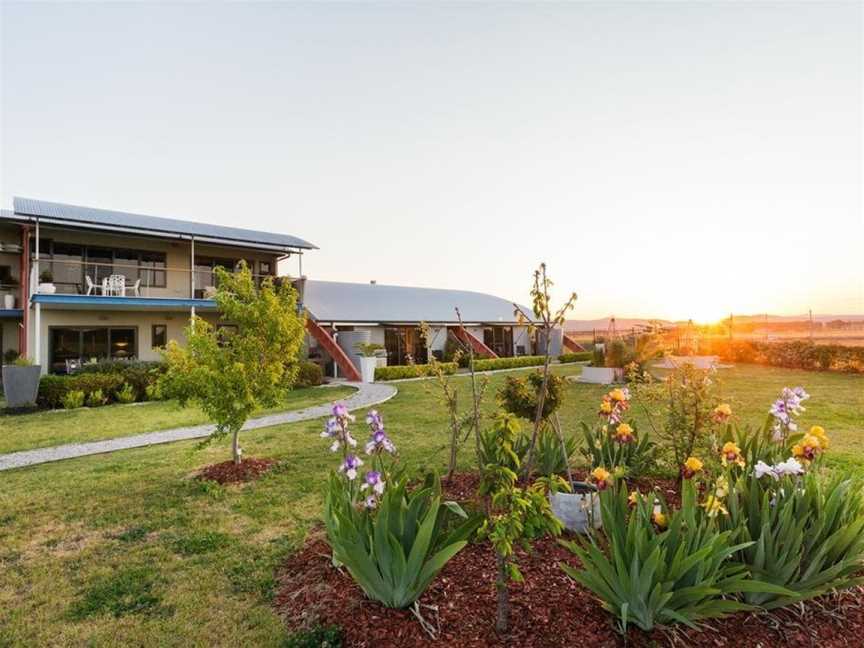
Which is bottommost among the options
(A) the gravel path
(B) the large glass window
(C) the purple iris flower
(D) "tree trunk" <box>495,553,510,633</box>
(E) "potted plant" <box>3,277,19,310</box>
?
(A) the gravel path

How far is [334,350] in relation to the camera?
21125 millimetres

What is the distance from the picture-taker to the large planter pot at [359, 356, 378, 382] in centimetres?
2056

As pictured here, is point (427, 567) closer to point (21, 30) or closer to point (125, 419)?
point (125, 419)

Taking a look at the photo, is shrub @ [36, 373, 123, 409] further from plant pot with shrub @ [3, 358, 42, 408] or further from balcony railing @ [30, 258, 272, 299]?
balcony railing @ [30, 258, 272, 299]

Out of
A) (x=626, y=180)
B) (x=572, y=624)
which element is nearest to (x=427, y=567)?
(x=572, y=624)

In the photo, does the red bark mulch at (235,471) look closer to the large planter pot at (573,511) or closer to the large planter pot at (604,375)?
the large planter pot at (573,511)

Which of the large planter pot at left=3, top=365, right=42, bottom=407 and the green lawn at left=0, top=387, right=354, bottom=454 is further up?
the large planter pot at left=3, top=365, right=42, bottom=407

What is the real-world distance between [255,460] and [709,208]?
14189 mm

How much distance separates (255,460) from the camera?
24.8ft

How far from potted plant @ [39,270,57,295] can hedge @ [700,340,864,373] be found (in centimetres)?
3231

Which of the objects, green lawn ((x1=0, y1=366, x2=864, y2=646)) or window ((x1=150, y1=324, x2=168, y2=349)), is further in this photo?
window ((x1=150, y1=324, x2=168, y2=349))

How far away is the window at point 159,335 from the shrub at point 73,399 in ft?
20.2

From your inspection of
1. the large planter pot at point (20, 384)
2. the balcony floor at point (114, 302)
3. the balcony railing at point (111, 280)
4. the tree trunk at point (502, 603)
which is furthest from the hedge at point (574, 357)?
the tree trunk at point (502, 603)

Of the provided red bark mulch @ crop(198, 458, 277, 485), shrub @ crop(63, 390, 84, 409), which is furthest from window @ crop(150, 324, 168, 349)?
red bark mulch @ crop(198, 458, 277, 485)
